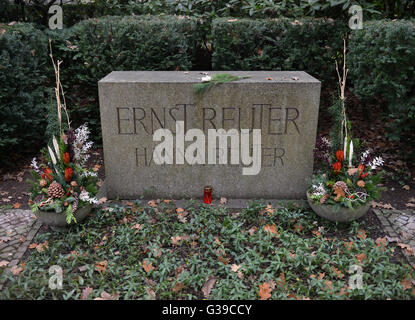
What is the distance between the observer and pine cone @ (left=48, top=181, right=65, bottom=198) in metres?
3.81

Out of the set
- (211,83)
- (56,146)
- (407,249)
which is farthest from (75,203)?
(407,249)

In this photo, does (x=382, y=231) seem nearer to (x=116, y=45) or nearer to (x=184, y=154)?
(x=184, y=154)

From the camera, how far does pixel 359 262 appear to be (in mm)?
3469

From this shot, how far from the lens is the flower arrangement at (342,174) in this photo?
154 inches

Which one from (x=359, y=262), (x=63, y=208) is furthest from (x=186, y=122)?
(x=359, y=262)

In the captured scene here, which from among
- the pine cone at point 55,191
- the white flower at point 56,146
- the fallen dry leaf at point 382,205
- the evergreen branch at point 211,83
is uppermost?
the evergreen branch at point 211,83

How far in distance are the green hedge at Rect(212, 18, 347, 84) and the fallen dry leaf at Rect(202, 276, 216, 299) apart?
3.53 meters

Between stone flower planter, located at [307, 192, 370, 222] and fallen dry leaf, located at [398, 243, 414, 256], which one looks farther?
stone flower planter, located at [307, 192, 370, 222]

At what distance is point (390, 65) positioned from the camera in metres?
4.88

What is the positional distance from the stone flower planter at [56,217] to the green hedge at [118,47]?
241 cm

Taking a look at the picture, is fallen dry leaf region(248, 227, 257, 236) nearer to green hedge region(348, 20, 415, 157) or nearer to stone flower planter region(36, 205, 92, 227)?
stone flower planter region(36, 205, 92, 227)

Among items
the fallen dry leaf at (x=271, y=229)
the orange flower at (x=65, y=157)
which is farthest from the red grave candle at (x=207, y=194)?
the orange flower at (x=65, y=157)

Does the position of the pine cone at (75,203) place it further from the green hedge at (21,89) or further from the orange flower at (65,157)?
the green hedge at (21,89)

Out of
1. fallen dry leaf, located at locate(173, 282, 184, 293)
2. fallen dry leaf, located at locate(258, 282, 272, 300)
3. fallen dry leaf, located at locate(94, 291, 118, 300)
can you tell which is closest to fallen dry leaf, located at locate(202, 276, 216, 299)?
fallen dry leaf, located at locate(173, 282, 184, 293)
